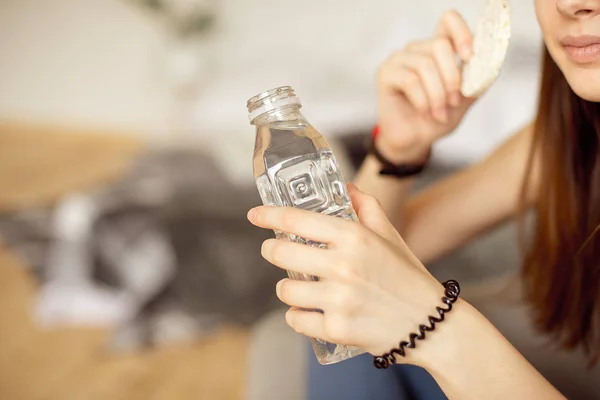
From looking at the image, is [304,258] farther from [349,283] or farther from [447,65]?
[447,65]

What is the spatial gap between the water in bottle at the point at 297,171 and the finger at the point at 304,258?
9 centimetres

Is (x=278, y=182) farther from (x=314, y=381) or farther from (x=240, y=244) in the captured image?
(x=240, y=244)

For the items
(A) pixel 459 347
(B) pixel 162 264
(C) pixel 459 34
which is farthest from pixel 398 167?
(B) pixel 162 264

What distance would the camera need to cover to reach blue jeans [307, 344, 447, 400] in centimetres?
87

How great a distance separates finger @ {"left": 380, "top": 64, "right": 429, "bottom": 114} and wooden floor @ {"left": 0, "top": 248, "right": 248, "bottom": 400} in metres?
1.24

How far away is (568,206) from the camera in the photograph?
3.44ft

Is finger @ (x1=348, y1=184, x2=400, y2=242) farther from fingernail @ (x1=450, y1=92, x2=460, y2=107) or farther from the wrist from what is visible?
fingernail @ (x1=450, y1=92, x2=460, y2=107)

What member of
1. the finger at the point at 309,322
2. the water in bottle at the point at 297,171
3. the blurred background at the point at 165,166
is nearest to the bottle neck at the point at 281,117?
the water in bottle at the point at 297,171

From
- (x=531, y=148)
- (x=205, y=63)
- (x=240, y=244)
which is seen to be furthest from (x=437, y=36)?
(x=205, y=63)

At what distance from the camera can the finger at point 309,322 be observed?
0.59 metres

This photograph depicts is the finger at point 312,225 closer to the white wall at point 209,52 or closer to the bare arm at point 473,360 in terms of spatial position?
the bare arm at point 473,360

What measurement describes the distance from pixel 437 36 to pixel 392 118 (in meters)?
0.15

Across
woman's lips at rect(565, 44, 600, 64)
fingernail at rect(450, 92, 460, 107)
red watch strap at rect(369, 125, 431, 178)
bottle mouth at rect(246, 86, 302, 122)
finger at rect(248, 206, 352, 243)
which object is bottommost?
red watch strap at rect(369, 125, 431, 178)

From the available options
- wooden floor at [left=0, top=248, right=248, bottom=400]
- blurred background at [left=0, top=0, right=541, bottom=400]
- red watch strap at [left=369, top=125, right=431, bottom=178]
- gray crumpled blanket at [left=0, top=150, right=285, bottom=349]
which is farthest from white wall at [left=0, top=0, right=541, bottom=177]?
red watch strap at [left=369, top=125, right=431, bottom=178]
